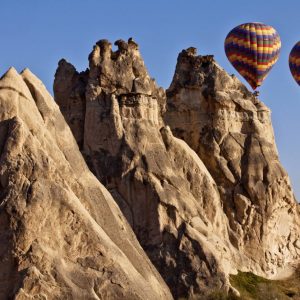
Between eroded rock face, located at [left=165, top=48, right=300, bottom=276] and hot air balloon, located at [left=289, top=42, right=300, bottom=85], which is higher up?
hot air balloon, located at [left=289, top=42, right=300, bottom=85]

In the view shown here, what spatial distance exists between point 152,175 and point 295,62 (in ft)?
80.9

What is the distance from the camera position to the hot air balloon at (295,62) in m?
65.4

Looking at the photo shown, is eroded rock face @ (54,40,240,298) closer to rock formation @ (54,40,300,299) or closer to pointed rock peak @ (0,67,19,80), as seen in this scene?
rock formation @ (54,40,300,299)

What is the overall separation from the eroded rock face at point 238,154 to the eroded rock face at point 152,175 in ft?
5.45

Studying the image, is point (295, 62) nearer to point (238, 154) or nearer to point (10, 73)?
point (238, 154)

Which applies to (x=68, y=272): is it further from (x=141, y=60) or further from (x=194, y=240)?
(x=141, y=60)

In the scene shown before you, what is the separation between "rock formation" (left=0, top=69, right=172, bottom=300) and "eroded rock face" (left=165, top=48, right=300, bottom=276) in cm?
1273

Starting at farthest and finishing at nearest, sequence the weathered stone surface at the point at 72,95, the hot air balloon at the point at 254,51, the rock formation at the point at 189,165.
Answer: the hot air balloon at the point at 254,51 → the weathered stone surface at the point at 72,95 → the rock formation at the point at 189,165

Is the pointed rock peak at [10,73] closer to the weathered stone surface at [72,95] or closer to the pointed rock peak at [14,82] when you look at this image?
the pointed rock peak at [14,82]

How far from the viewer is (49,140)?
35.4m

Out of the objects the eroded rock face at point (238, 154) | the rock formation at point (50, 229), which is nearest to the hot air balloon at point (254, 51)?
the eroded rock face at point (238, 154)

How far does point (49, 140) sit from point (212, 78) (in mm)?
15045

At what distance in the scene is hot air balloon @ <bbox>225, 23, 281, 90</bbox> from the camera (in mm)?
58844

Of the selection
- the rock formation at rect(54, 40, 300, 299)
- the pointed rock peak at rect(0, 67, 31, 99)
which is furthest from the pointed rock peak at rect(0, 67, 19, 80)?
the rock formation at rect(54, 40, 300, 299)
